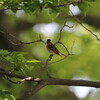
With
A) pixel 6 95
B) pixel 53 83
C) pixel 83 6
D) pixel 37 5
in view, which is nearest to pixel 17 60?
pixel 6 95

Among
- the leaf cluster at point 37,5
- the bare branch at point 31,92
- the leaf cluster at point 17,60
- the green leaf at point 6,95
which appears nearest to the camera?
the green leaf at point 6,95

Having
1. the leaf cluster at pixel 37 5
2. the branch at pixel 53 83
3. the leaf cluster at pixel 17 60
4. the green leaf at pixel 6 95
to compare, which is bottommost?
the branch at pixel 53 83

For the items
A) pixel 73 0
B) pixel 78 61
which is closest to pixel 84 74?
pixel 78 61

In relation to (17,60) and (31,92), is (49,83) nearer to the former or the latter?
(31,92)

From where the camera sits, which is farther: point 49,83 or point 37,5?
point 37,5

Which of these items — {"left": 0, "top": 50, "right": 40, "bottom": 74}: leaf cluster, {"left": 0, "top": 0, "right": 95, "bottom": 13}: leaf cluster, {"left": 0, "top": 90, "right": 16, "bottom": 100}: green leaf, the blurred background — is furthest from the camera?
the blurred background

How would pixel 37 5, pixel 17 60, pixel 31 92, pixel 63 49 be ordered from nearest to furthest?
pixel 17 60
pixel 31 92
pixel 37 5
pixel 63 49

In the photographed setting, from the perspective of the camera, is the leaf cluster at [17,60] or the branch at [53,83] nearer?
the leaf cluster at [17,60]

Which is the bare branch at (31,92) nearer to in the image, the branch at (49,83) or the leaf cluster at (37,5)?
the branch at (49,83)

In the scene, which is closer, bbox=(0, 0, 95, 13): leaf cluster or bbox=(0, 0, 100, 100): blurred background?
bbox=(0, 0, 95, 13): leaf cluster

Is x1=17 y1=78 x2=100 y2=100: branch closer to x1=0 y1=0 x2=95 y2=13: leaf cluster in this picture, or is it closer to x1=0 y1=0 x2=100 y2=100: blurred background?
x1=0 y1=0 x2=95 y2=13: leaf cluster

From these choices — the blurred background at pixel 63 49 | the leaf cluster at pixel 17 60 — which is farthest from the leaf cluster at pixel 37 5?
the blurred background at pixel 63 49

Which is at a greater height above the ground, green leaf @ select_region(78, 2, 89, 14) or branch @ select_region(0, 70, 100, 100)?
green leaf @ select_region(78, 2, 89, 14)

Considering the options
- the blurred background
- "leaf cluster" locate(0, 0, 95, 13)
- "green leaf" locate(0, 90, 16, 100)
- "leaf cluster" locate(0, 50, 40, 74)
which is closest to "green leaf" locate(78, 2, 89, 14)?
"leaf cluster" locate(0, 0, 95, 13)
